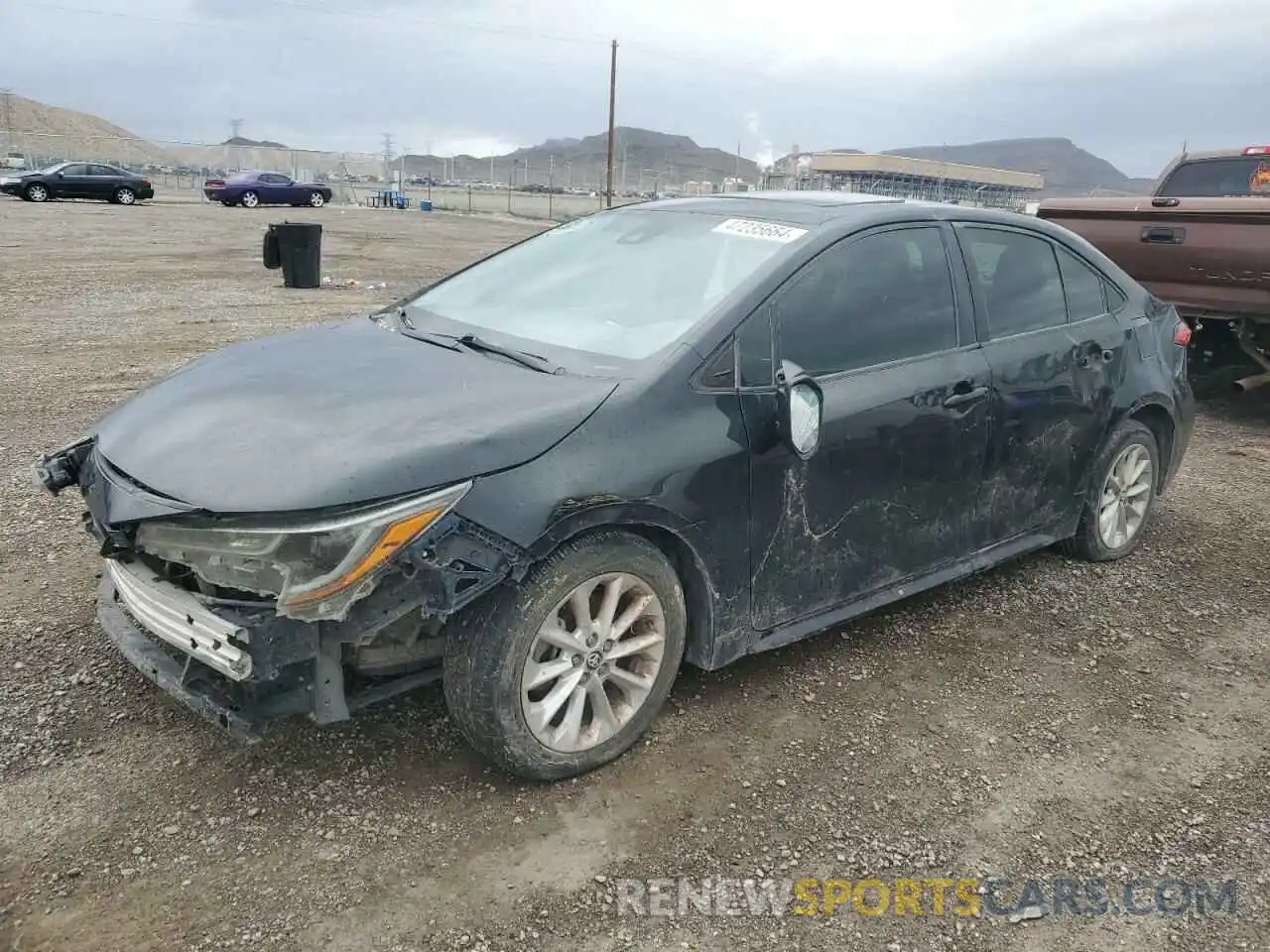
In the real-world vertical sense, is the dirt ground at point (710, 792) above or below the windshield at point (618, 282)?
below

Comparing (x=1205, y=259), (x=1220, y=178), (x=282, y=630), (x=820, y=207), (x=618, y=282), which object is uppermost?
(x=1220, y=178)

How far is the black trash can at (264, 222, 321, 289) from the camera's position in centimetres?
1307

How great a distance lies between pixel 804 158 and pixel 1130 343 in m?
49.1

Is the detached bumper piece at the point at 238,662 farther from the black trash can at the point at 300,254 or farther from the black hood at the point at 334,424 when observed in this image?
the black trash can at the point at 300,254

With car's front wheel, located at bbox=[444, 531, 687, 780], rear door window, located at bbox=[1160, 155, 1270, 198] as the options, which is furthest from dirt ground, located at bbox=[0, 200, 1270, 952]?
rear door window, located at bbox=[1160, 155, 1270, 198]

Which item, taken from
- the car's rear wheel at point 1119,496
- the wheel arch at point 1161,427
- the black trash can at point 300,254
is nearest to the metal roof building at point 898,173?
the black trash can at point 300,254

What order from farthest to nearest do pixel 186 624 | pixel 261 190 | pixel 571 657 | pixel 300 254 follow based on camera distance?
pixel 261 190
pixel 300 254
pixel 571 657
pixel 186 624

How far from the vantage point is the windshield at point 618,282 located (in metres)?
3.30

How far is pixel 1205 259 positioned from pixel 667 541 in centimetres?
581

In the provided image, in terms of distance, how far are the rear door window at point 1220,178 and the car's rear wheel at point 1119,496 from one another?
4.76 meters

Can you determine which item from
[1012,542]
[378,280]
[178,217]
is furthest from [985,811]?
[178,217]

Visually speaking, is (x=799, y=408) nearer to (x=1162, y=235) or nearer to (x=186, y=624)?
(x=186, y=624)

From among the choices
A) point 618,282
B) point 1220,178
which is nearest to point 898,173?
point 1220,178

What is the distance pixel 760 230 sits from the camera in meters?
3.60
